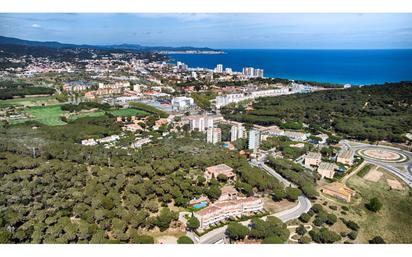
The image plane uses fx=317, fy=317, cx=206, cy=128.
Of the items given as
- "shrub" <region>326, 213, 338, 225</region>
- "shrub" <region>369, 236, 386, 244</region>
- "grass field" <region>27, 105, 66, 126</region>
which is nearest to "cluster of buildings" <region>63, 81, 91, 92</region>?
"grass field" <region>27, 105, 66, 126</region>

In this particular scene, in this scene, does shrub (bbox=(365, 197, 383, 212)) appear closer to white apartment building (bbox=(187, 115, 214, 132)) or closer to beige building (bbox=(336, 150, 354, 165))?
beige building (bbox=(336, 150, 354, 165))

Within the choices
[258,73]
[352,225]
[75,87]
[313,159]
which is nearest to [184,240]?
[352,225]

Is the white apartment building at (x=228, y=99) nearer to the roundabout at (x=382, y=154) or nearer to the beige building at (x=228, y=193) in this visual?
the roundabout at (x=382, y=154)

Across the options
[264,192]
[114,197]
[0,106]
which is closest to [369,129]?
[264,192]

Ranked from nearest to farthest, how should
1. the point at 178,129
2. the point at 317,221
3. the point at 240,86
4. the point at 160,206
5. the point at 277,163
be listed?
the point at 317,221 → the point at 160,206 → the point at 277,163 → the point at 178,129 → the point at 240,86

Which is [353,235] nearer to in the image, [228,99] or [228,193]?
[228,193]

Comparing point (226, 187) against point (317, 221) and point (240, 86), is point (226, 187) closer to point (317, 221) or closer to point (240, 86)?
point (317, 221)

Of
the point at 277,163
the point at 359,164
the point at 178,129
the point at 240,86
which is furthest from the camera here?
the point at 240,86
